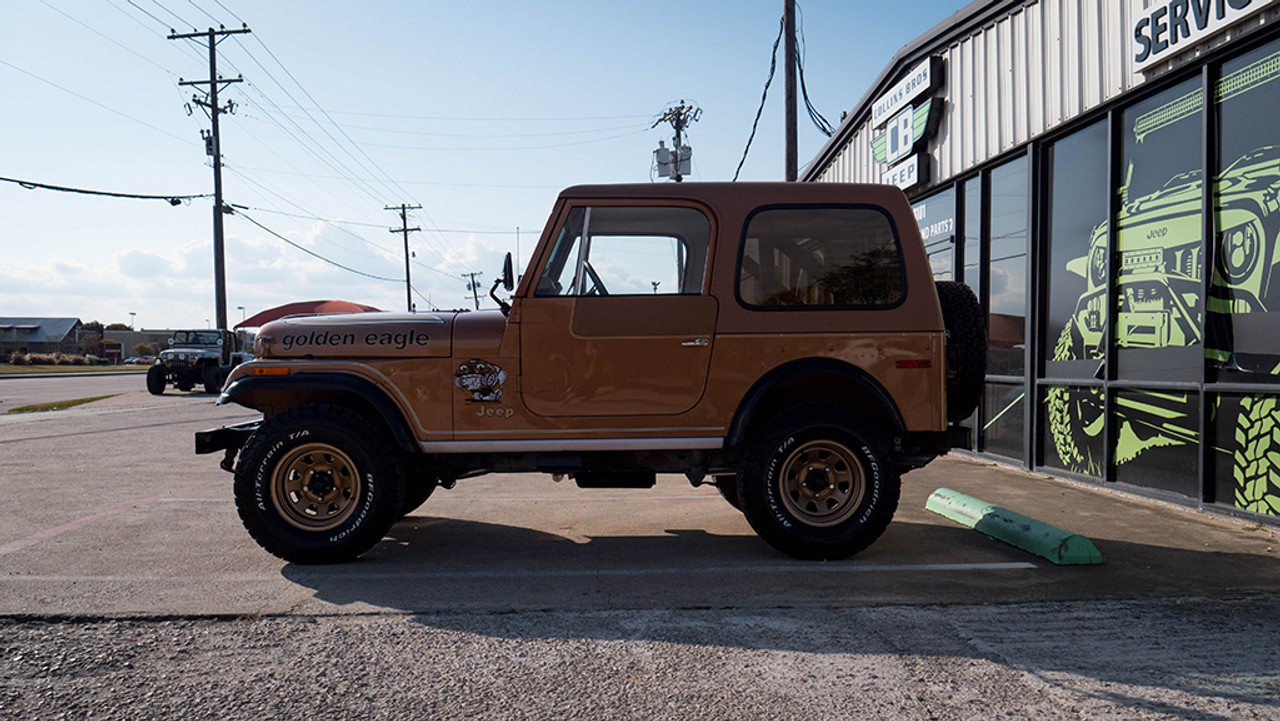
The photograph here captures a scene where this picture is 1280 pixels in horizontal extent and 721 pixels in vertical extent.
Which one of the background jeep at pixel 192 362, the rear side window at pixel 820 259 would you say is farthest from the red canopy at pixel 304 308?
the background jeep at pixel 192 362

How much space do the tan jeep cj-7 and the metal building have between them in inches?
100

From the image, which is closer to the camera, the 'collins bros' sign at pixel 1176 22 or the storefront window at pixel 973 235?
the 'collins bros' sign at pixel 1176 22

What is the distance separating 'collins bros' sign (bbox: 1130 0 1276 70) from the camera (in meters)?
6.00

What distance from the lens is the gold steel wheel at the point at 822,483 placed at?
511 centimetres

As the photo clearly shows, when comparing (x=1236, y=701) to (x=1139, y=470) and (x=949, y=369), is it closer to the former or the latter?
(x=949, y=369)

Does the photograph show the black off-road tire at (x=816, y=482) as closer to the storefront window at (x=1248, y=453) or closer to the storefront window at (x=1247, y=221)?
the storefront window at (x=1248, y=453)

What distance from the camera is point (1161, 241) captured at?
697cm

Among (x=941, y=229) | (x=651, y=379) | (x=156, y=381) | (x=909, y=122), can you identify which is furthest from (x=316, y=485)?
(x=156, y=381)

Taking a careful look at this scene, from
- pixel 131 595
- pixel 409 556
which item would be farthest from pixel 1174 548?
pixel 131 595

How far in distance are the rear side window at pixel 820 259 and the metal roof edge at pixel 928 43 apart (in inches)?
205

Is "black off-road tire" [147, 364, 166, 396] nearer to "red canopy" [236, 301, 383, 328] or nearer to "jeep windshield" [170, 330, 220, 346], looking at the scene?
"jeep windshield" [170, 330, 220, 346]

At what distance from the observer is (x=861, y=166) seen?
558 inches

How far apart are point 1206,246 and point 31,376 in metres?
51.7

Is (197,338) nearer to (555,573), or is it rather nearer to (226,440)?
(226,440)
